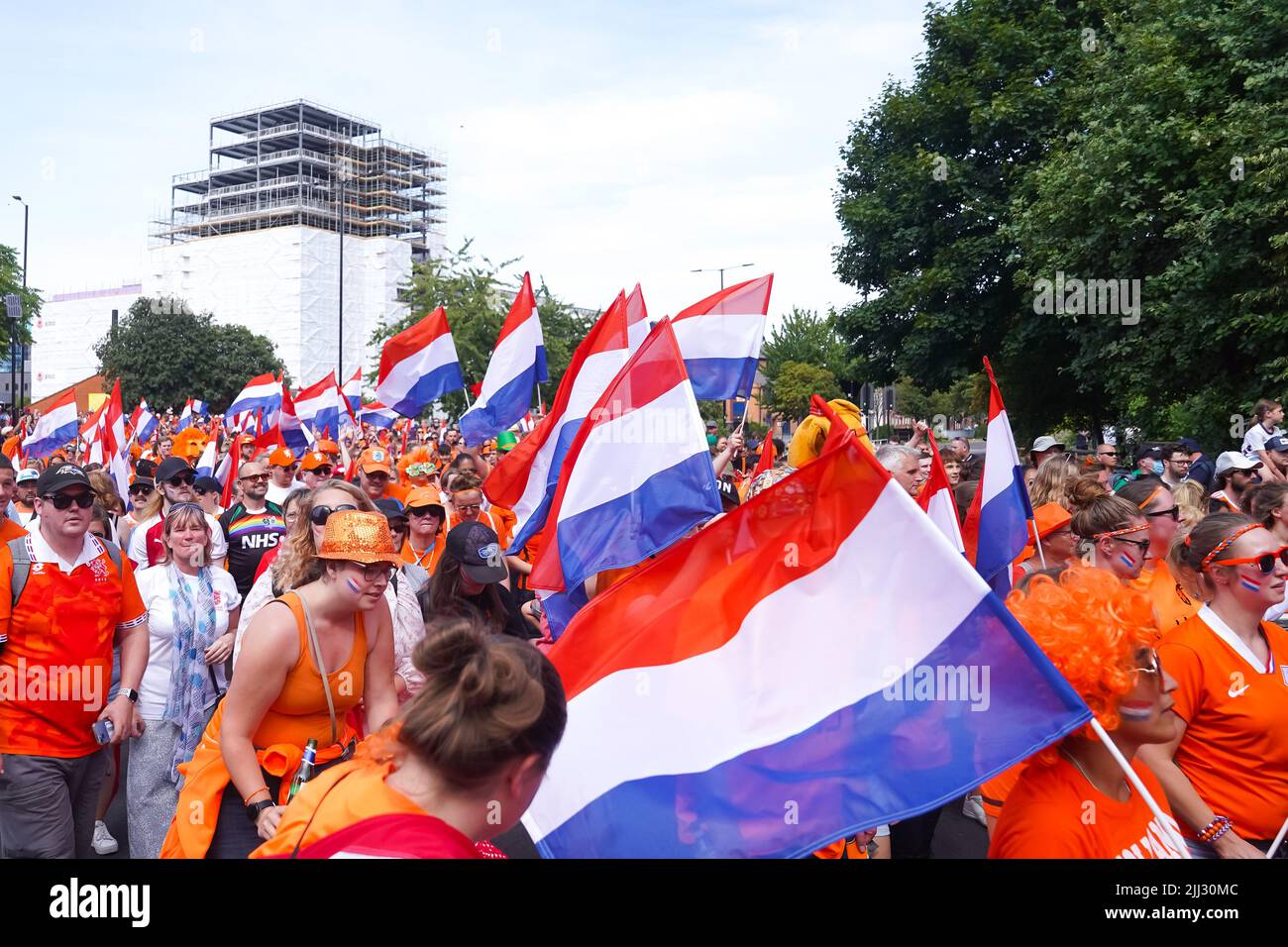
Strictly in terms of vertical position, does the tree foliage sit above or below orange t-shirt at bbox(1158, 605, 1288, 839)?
above

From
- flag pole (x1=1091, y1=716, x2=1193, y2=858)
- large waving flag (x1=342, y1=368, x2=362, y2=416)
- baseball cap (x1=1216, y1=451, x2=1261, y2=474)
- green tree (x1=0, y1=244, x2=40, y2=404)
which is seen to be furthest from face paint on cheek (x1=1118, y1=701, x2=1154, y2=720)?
green tree (x1=0, y1=244, x2=40, y2=404)

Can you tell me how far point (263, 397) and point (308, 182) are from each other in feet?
277

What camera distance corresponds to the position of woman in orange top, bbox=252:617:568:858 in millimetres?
2041

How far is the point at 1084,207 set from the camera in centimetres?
2022

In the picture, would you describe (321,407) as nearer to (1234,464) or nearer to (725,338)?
(725,338)

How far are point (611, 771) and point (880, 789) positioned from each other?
2.10ft

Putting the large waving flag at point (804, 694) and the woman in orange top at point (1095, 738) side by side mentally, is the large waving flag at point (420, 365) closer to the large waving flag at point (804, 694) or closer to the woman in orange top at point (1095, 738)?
the large waving flag at point (804, 694)

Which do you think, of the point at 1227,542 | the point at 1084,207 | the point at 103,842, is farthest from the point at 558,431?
the point at 1084,207

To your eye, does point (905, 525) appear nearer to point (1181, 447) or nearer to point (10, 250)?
point (1181, 447)

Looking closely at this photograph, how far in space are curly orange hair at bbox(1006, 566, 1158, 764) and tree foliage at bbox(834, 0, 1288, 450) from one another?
14.2 m

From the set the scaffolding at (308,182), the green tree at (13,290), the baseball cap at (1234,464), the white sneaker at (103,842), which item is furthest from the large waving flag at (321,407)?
the scaffolding at (308,182)

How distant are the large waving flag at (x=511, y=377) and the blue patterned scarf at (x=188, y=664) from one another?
16.2 ft

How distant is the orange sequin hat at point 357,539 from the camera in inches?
135

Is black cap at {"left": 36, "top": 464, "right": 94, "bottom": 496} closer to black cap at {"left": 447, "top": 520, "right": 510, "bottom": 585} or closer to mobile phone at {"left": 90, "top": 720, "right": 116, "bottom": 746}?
mobile phone at {"left": 90, "top": 720, "right": 116, "bottom": 746}
